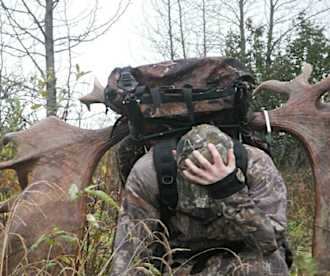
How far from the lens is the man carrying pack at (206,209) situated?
279 cm

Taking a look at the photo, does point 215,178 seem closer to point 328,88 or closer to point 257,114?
point 257,114

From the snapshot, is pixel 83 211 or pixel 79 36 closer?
pixel 83 211

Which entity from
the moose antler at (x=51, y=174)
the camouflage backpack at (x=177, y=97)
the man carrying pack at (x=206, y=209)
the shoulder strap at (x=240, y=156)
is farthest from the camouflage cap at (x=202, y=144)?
the moose antler at (x=51, y=174)

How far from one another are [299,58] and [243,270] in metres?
12.6

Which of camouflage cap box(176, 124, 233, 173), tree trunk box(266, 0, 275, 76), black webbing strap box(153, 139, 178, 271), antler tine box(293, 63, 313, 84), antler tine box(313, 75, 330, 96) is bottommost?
black webbing strap box(153, 139, 178, 271)

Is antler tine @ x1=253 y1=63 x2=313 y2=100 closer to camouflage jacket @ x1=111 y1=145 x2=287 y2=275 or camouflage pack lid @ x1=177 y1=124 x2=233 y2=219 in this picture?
camouflage jacket @ x1=111 y1=145 x2=287 y2=275

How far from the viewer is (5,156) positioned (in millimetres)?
4840

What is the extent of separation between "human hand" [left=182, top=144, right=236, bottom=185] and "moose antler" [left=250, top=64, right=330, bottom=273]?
1.13m

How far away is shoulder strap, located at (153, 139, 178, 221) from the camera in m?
3.03

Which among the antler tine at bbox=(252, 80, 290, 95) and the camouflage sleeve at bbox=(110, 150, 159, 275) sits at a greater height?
the antler tine at bbox=(252, 80, 290, 95)

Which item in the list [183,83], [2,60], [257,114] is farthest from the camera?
[2,60]

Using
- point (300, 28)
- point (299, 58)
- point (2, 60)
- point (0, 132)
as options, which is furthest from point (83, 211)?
point (300, 28)

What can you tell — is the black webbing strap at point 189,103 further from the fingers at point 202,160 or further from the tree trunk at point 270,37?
the tree trunk at point 270,37

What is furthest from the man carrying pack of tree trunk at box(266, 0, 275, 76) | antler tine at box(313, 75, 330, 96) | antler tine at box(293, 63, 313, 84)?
tree trunk at box(266, 0, 275, 76)
